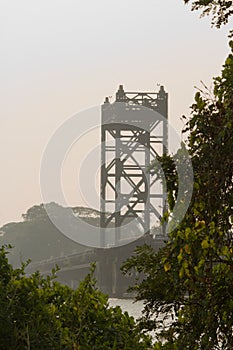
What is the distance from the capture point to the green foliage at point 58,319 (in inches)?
209

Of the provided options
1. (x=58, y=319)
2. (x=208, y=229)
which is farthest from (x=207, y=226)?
(x=58, y=319)

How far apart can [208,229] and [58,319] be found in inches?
74.0

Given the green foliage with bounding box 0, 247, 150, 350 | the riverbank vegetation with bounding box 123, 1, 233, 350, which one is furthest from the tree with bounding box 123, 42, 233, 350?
the green foliage with bounding box 0, 247, 150, 350

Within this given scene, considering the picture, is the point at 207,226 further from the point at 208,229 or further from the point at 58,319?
the point at 58,319

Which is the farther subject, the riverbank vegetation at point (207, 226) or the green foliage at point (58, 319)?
the green foliage at point (58, 319)

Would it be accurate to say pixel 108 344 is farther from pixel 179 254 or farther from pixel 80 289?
pixel 179 254

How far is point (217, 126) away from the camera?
13.5 ft

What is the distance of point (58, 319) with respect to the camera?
5.56 m

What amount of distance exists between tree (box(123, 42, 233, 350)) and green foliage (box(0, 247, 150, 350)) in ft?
3.89

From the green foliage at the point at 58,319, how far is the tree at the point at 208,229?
1185mm

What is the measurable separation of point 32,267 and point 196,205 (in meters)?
65.9

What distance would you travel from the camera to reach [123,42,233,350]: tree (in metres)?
3.96

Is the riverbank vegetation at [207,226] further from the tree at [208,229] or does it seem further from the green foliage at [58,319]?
the green foliage at [58,319]

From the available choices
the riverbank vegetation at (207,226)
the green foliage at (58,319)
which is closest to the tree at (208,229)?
the riverbank vegetation at (207,226)
